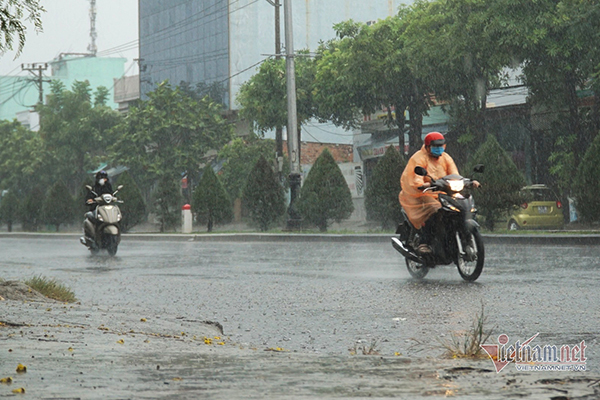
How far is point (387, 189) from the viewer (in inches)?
1013

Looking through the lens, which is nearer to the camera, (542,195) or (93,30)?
(542,195)

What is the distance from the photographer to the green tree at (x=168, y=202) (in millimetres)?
34656

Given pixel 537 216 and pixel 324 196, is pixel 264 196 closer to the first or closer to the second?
pixel 324 196

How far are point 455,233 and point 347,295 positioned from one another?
1.92 m

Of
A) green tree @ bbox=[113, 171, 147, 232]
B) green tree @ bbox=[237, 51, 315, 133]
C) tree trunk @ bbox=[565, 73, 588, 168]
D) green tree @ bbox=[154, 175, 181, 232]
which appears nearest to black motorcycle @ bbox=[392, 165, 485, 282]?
tree trunk @ bbox=[565, 73, 588, 168]

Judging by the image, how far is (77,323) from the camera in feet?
19.6

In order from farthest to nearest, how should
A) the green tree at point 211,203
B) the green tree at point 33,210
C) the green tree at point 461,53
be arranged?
the green tree at point 33,210, the green tree at point 211,203, the green tree at point 461,53

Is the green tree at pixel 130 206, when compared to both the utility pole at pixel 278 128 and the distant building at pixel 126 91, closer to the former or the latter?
the utility pole at pixel 278 128

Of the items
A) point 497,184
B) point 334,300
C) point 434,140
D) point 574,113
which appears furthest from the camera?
point 574,113

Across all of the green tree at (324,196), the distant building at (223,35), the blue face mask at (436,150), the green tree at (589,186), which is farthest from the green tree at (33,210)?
the blue face mask at (436,150)

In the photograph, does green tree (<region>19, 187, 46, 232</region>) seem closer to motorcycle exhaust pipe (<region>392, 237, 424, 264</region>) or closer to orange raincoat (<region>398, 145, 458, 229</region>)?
motorcycle exhaust pipe (<region>392, 237, 424, 264</region>)

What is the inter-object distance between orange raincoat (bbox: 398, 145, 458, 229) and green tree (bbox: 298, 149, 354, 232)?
16612 millimetres

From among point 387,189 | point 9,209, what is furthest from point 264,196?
point 9,209

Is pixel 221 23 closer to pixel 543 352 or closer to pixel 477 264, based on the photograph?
pixel 477 264
